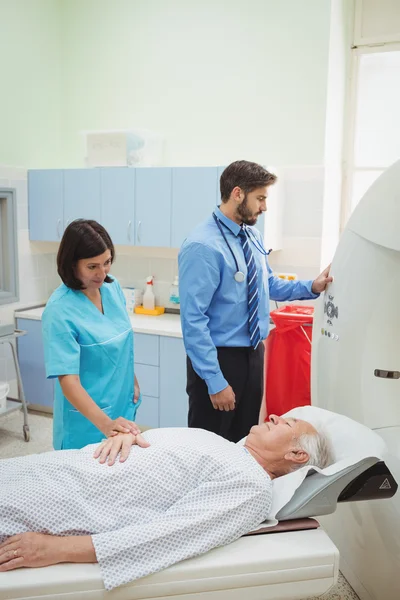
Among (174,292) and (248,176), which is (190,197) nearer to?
(174,292)

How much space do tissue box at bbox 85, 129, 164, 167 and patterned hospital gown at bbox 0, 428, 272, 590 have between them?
2.51m

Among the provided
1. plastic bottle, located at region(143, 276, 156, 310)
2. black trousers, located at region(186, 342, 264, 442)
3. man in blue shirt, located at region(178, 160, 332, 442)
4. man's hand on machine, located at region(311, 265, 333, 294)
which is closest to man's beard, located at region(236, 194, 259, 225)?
man in blue shirt, located at region(178, 160, 332, 442)

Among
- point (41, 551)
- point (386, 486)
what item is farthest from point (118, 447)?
point (386, 486)

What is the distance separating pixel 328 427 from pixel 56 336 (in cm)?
93

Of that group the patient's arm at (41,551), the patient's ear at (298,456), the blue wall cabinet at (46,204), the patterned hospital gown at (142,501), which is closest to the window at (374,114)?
the blue wall cabinet at (46,204)

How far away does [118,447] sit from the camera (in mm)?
1637

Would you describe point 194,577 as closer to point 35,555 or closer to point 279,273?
point 35,555

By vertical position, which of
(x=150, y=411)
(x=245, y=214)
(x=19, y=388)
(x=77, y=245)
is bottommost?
(x=150, y=411)

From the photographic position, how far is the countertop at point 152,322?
11.7ft

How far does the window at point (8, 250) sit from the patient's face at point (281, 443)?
8.75ft

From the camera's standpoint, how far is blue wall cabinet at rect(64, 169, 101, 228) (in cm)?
387

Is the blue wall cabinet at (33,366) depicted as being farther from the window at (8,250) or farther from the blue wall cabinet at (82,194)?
the blue wall cabinet at (82,194)

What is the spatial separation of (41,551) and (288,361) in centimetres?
198

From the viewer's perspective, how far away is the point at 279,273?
12.1ft
